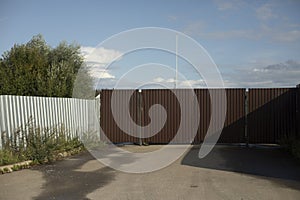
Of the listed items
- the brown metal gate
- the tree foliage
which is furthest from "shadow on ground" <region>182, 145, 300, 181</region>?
the tree foliage

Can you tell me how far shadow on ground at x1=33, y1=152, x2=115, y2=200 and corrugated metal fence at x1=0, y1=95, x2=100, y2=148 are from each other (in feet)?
5.48

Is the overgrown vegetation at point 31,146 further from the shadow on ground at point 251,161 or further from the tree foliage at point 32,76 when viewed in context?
the tree foliage at point 32,76

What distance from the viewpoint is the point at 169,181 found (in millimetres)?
8141

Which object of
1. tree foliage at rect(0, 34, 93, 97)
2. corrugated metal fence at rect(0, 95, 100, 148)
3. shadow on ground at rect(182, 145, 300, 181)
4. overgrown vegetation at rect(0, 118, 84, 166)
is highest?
tree foliage at rect(0, 34, 93, 97)

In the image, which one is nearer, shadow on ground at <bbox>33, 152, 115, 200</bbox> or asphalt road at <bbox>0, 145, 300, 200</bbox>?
asphalt road at <bbox>0, 145, 300, 200</bbox>

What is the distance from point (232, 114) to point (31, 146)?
848cm

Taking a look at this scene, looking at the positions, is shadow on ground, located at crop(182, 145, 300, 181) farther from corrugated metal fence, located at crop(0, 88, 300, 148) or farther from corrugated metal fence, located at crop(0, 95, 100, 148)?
corrugated metal fence, located at crop(0, 95, 100, 148)

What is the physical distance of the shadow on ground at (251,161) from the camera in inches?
364

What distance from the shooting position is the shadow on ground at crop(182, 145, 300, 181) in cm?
925

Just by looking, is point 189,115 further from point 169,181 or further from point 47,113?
point 169,181

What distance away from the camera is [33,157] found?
1054 centimetres

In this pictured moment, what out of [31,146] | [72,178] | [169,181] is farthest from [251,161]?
[31,146]

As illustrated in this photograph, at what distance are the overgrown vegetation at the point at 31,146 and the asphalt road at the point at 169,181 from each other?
493 millimetres

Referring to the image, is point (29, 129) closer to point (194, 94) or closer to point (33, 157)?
point (33, 157)
